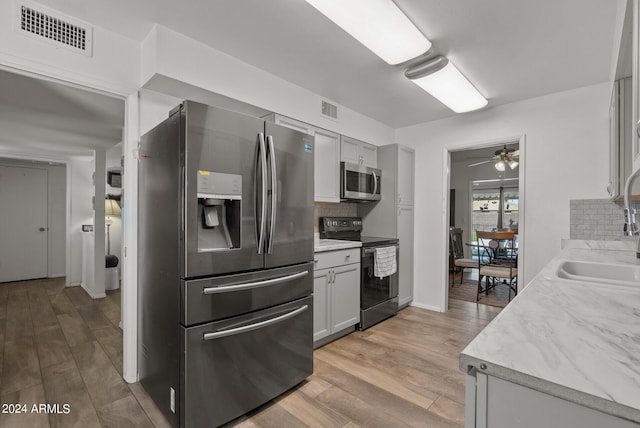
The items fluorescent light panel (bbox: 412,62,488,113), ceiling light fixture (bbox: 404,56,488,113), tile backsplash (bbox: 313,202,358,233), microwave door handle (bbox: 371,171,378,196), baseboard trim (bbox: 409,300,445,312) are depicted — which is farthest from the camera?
baseboard trim (bbox: 409,300,445,312)

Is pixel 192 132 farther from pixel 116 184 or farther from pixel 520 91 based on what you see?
pixel 116 184

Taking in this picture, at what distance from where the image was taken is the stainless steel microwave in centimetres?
339

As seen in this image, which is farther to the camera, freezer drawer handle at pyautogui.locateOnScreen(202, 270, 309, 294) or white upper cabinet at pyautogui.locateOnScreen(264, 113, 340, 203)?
white upper cabinet at pyautogui.locateOnScreen(264, 113, 340, 203)

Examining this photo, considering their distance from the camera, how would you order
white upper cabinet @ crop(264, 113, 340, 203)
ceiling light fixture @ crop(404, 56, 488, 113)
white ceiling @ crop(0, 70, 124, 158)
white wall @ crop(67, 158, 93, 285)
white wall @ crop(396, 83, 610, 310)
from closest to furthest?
ceiling light fixture @ crop(404, 56, 488, 113) < white ceiling @ crop(0, 70, 124, 158) < white wall @ crop(396, 83, 610, 310) < white upper cabinet @ crop(264, 113, 340, 203) < white wall @ crop(67, 158, 93, 285)

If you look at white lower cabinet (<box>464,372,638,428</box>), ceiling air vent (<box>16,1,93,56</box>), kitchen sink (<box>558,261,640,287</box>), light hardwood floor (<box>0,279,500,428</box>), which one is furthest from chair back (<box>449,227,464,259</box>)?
ceiling air vent (<box>16,1,93,56</box>)

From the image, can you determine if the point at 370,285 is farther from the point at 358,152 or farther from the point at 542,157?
the point at 542,157

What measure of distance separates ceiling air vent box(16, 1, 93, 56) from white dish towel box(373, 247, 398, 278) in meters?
2.89

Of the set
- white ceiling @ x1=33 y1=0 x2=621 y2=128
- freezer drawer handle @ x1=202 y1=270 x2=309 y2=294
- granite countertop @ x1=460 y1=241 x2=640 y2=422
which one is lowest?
freezer drawer handle @ x1=202 y1=270 x2=309 y2=294

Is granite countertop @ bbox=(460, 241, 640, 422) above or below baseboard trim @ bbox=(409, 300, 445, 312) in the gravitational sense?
above

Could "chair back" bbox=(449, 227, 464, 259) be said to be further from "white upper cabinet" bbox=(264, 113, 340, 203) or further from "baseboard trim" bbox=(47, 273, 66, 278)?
"baseboard trim" bbox=(47, 273, 66, 278)

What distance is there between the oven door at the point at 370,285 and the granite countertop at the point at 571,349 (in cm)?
220

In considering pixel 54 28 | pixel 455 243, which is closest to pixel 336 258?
pixel 54 28

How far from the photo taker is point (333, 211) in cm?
375

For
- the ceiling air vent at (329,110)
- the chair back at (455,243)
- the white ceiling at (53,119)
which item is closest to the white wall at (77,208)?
the white ceiling at (53,119)
